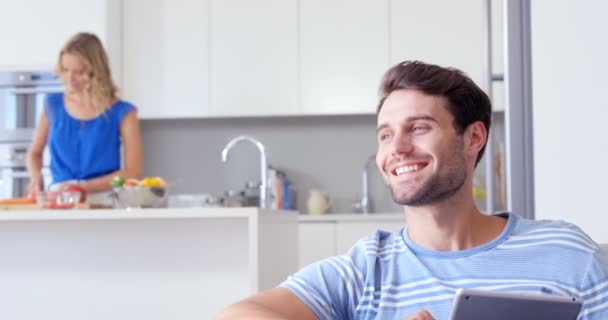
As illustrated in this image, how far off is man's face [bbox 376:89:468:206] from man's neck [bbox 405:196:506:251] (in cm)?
3

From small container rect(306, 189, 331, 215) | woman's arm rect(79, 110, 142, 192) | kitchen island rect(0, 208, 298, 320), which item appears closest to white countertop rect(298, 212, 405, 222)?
small container rect(306, 189, 331, 215)

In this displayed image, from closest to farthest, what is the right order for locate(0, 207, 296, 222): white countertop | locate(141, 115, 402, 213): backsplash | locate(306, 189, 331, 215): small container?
locate(0, 207, 296, 222): white countertop
locate(306, 189, 331, 215): small container
locate(141, 115, 402, 213): backsplash

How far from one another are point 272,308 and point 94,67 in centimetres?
227

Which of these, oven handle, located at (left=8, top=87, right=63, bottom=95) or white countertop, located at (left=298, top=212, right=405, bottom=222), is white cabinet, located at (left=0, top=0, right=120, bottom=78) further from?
white countertop, located at (left=298, top=212, right=405, bottom=222)

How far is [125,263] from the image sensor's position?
325 cm

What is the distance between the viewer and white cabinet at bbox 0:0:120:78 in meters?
5.20

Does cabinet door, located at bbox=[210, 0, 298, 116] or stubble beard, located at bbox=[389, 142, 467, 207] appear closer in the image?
stubble beard, located at bbox=[389, 142, 467, 207]

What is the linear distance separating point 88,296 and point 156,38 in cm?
250

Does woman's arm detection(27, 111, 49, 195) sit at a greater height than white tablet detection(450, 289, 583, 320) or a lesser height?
greater

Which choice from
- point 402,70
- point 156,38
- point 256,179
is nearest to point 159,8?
point 156,38

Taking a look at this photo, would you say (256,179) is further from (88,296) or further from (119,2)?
(88,296)

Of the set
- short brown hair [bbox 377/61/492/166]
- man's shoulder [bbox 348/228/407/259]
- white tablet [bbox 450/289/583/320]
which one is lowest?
white tablet [bbox 450/289/583/320]

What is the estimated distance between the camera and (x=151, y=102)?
5500 mm

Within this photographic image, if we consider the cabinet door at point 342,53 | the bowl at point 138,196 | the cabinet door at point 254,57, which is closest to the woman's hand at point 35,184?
the bowl at point 138,196
